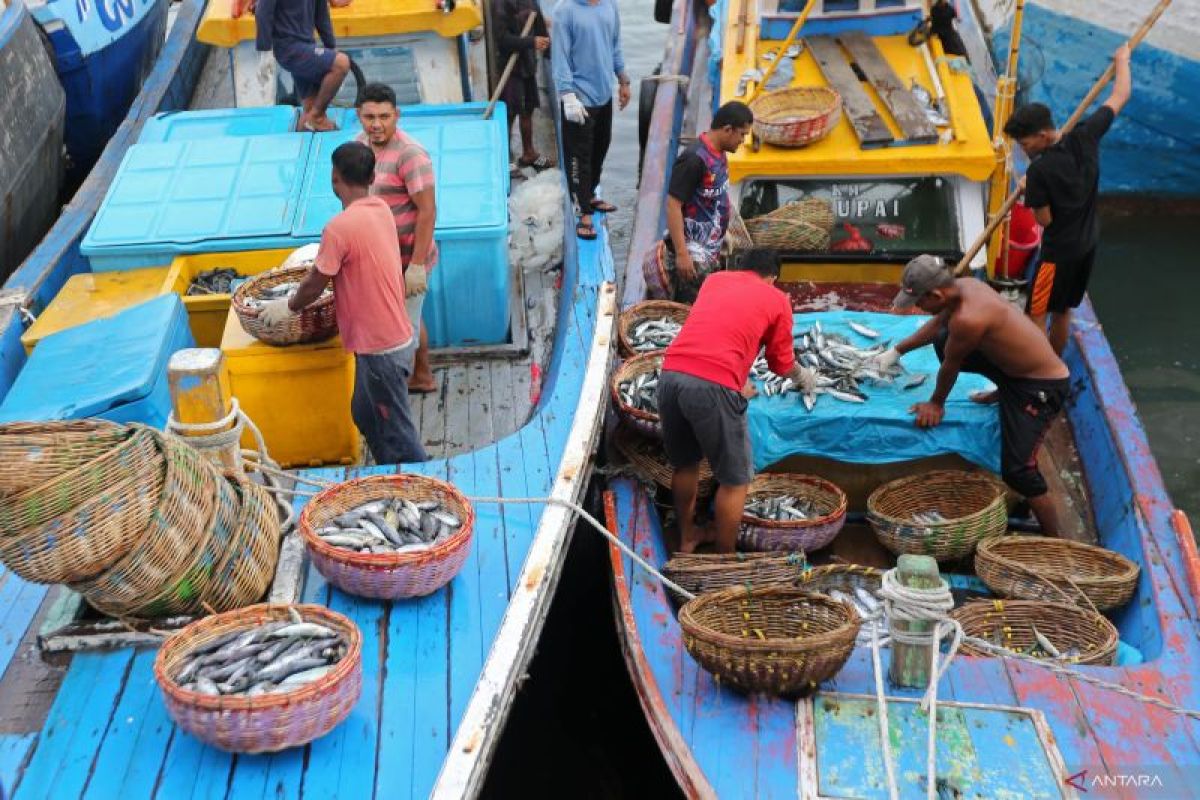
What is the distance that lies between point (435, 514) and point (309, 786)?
1.15m

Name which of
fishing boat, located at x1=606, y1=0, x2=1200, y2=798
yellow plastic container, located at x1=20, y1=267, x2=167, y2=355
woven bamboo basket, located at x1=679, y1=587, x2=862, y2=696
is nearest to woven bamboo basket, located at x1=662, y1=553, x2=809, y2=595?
fishing boat, located at x1=606, y1=0, x2=1200, y2=798

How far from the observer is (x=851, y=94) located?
26.0ft

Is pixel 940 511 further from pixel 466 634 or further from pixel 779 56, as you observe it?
pixel 779 56

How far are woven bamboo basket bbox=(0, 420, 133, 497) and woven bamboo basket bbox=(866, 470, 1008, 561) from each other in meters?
3.33

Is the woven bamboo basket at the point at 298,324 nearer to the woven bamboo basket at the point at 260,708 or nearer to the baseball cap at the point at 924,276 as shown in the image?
the woven bamboo basket at the point at 260,708

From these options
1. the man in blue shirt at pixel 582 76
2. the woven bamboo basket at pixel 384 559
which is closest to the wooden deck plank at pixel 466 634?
the woven bamboo basket at pixel 384 559

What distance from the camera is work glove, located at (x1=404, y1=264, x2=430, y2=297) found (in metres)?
5.44

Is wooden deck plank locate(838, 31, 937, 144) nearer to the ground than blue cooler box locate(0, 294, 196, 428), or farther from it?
farther from it

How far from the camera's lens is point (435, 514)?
4.45 metres

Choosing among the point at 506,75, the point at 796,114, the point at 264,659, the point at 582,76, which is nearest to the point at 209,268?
the point at 506,75

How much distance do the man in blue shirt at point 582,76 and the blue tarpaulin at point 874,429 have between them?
103 inches

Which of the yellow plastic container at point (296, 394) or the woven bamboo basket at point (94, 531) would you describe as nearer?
the woven bamboo basket at point (94, 531)

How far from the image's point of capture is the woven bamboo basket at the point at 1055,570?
15.9ft

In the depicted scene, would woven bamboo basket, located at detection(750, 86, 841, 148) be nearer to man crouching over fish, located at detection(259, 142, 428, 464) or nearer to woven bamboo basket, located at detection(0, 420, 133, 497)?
man crouching over fish, located at detection(259, 142, 428, 464)
